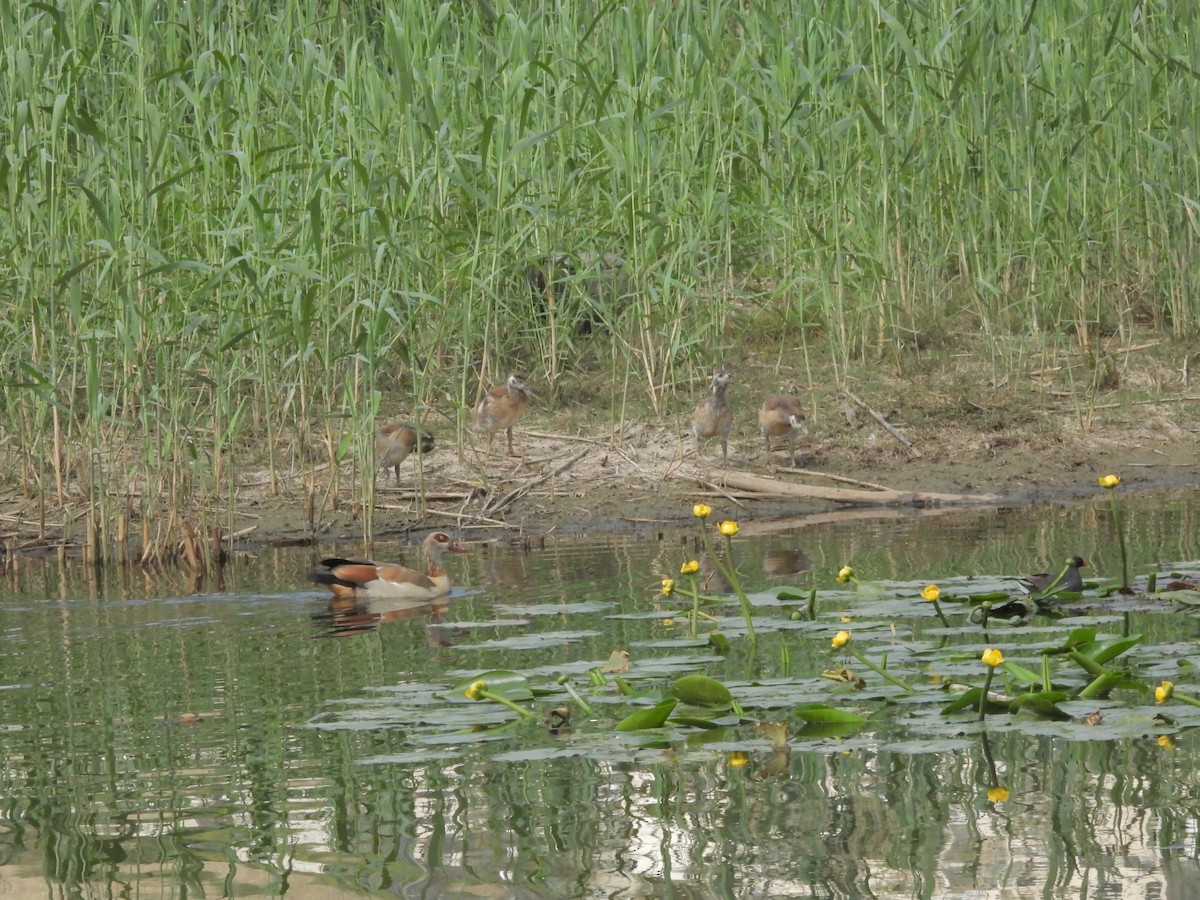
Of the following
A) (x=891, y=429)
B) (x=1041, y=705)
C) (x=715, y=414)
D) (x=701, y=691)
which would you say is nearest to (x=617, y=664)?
(x=701, y=691)

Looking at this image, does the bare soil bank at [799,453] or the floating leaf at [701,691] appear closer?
the floating leaf at [701,691]

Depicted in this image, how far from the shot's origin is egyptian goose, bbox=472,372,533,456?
Answer: 12.2 meters

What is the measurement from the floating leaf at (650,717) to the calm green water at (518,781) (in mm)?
89

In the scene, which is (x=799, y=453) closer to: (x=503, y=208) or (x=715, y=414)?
(x=715, y=414)

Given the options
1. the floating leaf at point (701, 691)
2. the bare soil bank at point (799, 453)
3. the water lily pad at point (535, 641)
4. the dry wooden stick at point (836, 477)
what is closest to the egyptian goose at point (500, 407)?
the bare soil bank at point (799, 453)

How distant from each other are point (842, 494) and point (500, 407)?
7.62 ft

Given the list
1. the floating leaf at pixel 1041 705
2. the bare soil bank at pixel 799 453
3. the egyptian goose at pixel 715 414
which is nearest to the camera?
the floating leaf at pixel 1041 705

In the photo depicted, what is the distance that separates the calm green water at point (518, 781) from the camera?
14.0 feet

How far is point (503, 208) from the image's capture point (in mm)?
11656

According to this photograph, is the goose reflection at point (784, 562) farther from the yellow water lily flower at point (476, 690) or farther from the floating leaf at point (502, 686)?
the yellow water lily flower at point (476, 690)

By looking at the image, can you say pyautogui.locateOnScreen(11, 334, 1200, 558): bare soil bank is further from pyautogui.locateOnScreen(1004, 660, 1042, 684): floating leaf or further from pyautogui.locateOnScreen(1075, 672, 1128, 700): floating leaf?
pyautogui.locateOnScreen(1075, 672, 1128, 700): floating leaf

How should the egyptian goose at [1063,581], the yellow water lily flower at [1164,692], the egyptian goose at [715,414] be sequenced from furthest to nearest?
the egyptian goose at [715,414]
the egyptian goose at [1063,581]
the yellow water lily flower at [1164,692]

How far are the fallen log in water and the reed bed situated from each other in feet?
2.94

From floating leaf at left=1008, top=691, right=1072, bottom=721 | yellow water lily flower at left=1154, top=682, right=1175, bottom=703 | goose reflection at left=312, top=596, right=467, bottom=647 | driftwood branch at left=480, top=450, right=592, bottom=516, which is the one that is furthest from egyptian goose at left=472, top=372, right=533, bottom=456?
yellow water lily flower at left=1154, top=682, right=1175, bottom=703
